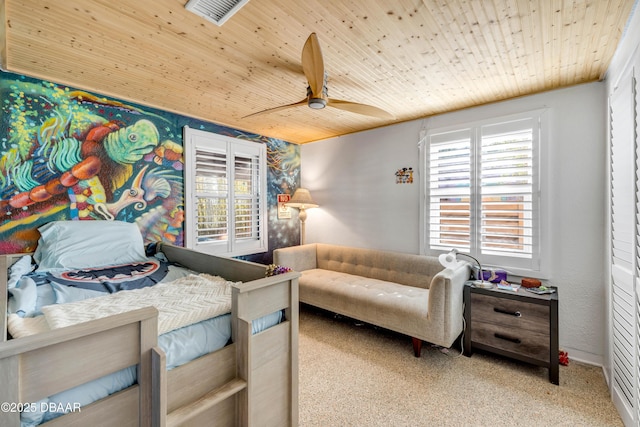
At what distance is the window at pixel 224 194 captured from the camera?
3.34m

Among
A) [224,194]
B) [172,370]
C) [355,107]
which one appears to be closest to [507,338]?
[355,107]

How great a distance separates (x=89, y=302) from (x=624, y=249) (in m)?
3.23

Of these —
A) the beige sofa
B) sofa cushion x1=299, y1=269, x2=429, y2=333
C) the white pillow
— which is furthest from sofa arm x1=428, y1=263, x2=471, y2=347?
the white pillow

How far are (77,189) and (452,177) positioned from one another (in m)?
3.76

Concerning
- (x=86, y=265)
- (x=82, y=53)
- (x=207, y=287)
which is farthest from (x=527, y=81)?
(x=86, y=265)

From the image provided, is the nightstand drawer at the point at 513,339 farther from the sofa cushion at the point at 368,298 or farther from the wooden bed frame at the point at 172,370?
the wooden bed frame at the point at 172,370

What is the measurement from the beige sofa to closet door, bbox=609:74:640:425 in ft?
3.27

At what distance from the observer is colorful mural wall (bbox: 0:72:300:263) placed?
2.26 m

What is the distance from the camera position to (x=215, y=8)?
5.11ft

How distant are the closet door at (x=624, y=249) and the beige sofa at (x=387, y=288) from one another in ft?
3.27

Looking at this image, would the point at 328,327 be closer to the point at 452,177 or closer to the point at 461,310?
the point at 461,310

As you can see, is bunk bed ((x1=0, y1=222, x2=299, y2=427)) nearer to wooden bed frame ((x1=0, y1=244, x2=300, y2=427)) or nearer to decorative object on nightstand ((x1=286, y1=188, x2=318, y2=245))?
wooden bed frame ((x1=0, y1=244, x2=300, y2=427))

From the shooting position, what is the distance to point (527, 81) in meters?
2.43

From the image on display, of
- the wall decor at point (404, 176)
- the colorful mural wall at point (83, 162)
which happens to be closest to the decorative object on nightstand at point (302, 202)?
the wall decor at point (404, 176)
